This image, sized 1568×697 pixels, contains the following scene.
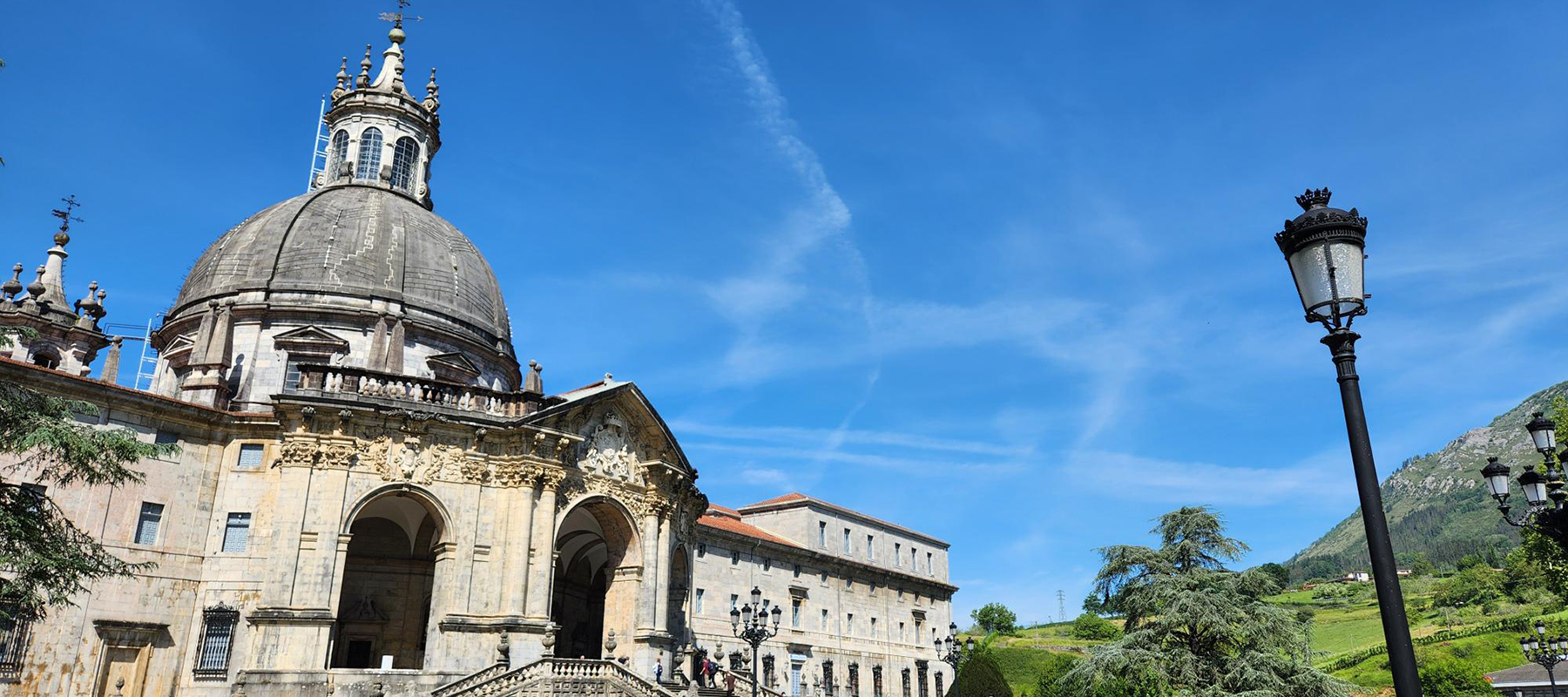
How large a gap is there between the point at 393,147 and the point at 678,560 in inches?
856

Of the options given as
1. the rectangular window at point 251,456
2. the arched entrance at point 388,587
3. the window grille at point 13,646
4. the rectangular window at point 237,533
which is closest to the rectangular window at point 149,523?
the rectangular window at point 237,533

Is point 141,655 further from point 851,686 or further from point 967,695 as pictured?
point 851,686

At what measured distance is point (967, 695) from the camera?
1502 inches

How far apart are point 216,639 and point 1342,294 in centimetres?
2838

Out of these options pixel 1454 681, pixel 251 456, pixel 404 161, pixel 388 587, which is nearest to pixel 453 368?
pixel 388 587

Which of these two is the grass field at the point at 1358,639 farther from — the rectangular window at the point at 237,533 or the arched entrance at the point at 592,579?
the rectangular window at the point at 237,533

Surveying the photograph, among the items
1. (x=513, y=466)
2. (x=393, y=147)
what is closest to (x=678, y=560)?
(x=513, y=466)

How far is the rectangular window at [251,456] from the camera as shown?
28.6 metres

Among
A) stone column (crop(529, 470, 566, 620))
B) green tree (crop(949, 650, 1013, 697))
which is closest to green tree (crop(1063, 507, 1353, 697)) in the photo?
green tree (crop(949, 650, 1013, 697))

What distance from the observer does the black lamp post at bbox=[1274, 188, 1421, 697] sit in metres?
5.87

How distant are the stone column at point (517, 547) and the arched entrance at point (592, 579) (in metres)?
1.76

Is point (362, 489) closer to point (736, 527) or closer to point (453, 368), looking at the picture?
point (453, 368)

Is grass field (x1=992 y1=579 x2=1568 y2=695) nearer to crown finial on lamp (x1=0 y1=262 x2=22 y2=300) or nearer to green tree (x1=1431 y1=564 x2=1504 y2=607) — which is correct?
green tree (x1=1431 y1=564 x2=1504 y2=607)

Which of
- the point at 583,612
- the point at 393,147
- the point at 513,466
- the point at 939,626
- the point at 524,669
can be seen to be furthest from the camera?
the point at 939,626
